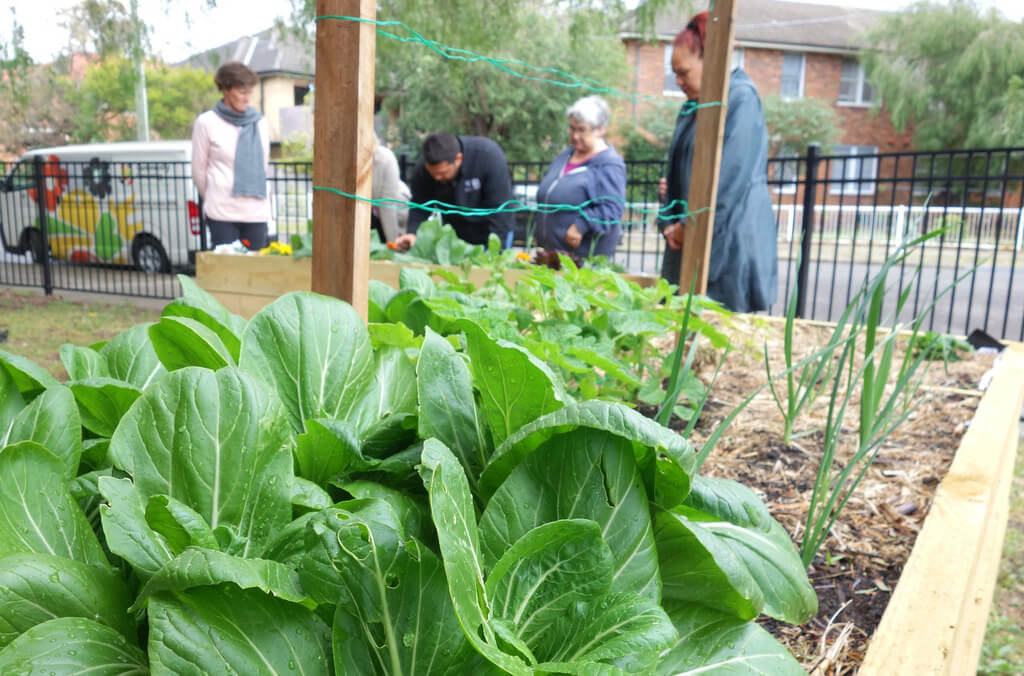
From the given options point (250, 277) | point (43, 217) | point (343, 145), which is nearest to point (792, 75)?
point (43, 217)

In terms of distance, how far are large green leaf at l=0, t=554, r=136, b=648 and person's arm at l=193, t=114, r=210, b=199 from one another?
573 cm

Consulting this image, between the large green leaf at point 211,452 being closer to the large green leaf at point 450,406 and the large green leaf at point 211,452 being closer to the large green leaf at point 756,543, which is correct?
the large green leaf at point 450,406

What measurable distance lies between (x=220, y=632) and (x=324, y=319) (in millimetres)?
534

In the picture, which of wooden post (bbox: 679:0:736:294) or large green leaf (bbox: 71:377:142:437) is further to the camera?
wooden post (bbox: 679:0:736:294)

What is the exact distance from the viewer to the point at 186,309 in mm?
1222

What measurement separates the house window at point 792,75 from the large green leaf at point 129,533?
3197cm

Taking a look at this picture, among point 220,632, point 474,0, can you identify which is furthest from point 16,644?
point 474,0

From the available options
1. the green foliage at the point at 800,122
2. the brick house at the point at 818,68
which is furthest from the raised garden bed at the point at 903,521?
the green foliage at the point at 800,122

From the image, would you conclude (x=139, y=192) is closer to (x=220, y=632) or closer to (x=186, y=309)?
(x=186, y=309)

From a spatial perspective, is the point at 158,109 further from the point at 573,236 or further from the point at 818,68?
the point at 573,236

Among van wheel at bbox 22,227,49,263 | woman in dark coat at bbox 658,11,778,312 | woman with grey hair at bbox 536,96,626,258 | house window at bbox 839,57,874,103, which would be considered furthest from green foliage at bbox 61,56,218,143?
house window at bbox 839,57,874,103

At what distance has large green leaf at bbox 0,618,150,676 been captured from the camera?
59 cm

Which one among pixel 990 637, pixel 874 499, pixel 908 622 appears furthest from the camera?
pixel 990 637

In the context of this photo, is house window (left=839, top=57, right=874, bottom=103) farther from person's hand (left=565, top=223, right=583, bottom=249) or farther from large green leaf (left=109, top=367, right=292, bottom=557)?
large green leaf (left=109, top=367, right=292, bottom=557)
